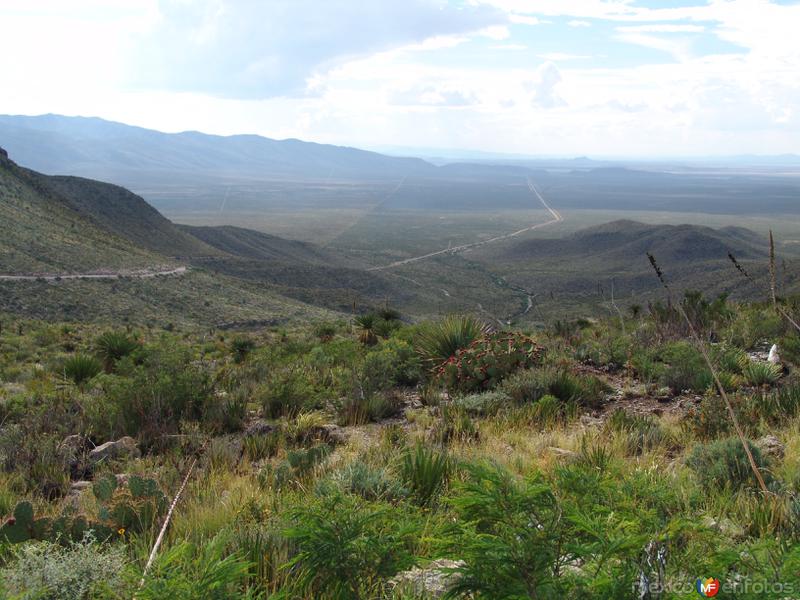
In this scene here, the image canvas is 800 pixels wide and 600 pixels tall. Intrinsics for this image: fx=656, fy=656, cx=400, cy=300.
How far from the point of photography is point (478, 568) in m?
2.44

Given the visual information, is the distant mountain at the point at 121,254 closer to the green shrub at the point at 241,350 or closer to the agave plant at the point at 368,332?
the green shrub at the point at 241,350

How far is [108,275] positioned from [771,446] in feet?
133

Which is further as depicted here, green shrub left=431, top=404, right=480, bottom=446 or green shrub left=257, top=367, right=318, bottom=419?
green shrub left=257, top=367, right=318, bottom=419

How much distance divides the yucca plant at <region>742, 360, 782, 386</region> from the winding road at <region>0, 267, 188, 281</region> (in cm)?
3638

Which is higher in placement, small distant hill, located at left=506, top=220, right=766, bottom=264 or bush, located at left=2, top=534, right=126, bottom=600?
bush, located at left=2, top=534, right=126, bottom=600

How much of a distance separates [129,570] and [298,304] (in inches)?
1745

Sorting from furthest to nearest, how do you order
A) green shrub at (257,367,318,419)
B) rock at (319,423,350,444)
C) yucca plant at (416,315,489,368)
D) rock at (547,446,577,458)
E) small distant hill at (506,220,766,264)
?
small distant hill at (506,220,766,264) < yucca plant at (416,315,489,368) < green shrub at (257,367,318,419) < rock at (319,423,350,444) < rock at (547,446,577,458)

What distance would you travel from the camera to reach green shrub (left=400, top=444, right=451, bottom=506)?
176 inches

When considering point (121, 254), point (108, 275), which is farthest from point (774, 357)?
point (121, 254)

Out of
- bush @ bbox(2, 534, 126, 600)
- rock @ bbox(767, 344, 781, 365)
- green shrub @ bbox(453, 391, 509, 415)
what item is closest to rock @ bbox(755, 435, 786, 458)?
green shrub @ bbox(453, 391, 509, 415)

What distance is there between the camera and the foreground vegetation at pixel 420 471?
255 centimetres

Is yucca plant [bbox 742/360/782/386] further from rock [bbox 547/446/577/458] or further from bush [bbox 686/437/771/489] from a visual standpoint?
rock [bbox 547/446/577/458]

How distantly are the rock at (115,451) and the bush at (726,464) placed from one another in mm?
4770

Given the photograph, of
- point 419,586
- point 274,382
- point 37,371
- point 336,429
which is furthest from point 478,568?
point 37,371
